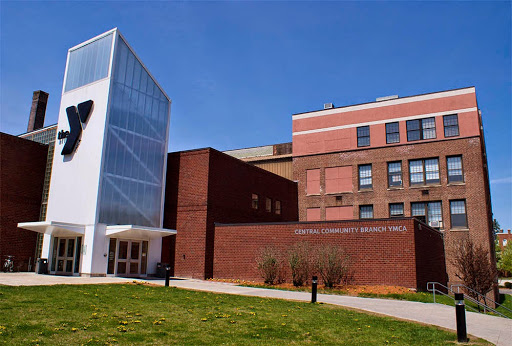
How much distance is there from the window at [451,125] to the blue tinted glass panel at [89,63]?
1020 inches

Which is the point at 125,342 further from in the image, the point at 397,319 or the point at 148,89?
the point at 148,89

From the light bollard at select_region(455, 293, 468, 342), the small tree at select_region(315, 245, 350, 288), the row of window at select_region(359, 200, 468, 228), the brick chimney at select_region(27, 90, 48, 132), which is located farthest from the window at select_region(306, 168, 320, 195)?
the light bollard at select_region(455, 293, 468, 342)

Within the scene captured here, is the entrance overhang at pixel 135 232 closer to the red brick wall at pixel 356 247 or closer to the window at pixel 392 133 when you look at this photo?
the red brick wall at pixel 356 247

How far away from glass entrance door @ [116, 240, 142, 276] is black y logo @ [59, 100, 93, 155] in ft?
21.3

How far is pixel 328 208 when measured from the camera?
3809 centimetres

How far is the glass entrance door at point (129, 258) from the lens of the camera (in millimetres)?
24656

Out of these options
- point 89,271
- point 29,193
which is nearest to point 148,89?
point 29,193

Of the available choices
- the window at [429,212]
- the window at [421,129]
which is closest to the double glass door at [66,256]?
the window at [429,212]

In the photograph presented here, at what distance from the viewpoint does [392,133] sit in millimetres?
36719

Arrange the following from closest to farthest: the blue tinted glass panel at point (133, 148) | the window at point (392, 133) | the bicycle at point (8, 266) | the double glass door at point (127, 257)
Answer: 1. the double glass door at point (127, 257)
2. the blue tinted glass panel at point (133, 148)
3. the bicycle at point (8, 266)
4. the window at point (392, 133)

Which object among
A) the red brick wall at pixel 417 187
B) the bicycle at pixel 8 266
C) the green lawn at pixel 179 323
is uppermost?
the red brick wall at pixel 417 187

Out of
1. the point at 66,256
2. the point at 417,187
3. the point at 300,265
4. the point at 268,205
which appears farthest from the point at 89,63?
the point at 417,187

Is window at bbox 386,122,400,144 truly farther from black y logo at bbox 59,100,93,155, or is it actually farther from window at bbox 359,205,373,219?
black y logo at bbox 59,100,93,155

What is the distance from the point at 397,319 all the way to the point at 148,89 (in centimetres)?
2193
